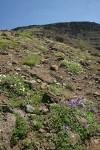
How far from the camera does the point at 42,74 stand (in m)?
13.9

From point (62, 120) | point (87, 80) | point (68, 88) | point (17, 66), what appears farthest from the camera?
point (87, 80)

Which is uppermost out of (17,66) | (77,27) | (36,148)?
(17,66)

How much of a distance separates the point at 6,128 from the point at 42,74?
218 inches

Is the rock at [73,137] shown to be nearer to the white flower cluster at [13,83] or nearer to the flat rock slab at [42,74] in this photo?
the white flower cluster at [13,83]

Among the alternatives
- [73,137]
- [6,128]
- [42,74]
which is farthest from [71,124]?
[42,74]

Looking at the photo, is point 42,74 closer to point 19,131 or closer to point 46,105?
point 46,105

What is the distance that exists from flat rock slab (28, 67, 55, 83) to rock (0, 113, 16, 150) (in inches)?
164

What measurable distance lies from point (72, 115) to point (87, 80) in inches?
→ 211

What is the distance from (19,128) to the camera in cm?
895

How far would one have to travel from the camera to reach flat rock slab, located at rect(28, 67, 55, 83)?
43.5ft

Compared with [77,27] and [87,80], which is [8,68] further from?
[77,27]

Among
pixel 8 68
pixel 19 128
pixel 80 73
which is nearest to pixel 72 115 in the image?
pixel 19 128

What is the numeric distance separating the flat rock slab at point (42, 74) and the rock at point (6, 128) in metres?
4.17

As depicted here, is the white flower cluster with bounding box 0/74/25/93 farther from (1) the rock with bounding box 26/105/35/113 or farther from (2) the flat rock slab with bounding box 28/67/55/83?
(2) the flat rock slab with bounding box 28/67/55/83
